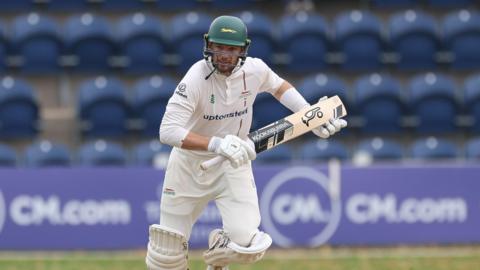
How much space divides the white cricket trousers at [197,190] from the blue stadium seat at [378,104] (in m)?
6.49

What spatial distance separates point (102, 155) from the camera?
12.7 m

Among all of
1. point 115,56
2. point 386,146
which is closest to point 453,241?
point 386,146

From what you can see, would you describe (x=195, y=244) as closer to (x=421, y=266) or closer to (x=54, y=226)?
(x=54, y=226)

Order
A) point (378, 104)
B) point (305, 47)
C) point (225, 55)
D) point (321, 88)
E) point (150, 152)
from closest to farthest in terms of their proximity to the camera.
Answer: point (225, 55), point (150, 152), point (321, 88), point (378, 104), point (305, 47)

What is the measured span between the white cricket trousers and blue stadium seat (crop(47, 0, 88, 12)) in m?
7.94

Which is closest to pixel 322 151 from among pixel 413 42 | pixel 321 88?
pixel 321 88

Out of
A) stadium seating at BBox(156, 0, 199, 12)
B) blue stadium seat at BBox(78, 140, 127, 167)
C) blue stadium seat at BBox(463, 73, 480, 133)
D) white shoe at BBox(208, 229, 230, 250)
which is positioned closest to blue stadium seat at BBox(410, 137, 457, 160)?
blue stadium seat at BBox(463, 73, 480, 133)

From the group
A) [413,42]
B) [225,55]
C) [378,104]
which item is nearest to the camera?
[225,55]

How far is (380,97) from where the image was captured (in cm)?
1388

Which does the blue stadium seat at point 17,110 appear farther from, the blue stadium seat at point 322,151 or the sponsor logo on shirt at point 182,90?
the sponsor logo on shirt at point 182,90

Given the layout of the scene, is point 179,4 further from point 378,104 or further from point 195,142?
point 195,142

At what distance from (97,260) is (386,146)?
4.04m

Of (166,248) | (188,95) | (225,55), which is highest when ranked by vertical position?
(225,55)

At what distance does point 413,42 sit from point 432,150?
2.17 m
